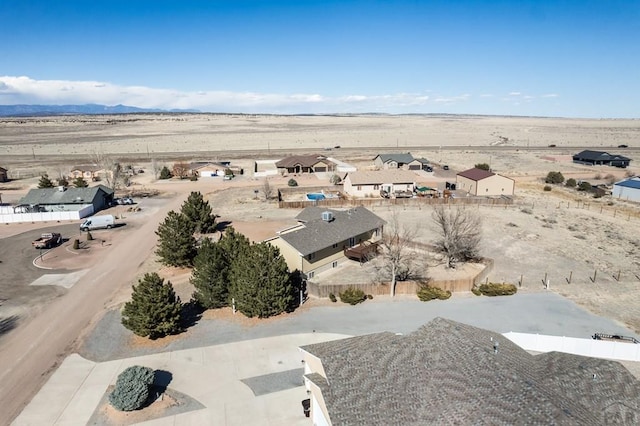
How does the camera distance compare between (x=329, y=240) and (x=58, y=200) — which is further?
(x=58, y=200)

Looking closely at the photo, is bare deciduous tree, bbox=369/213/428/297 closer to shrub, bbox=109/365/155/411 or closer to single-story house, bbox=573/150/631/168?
shrub, bbox=109/365/155/411

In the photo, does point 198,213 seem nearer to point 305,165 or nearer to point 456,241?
point 456,241

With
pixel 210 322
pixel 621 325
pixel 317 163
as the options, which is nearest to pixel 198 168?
pixel 317 163

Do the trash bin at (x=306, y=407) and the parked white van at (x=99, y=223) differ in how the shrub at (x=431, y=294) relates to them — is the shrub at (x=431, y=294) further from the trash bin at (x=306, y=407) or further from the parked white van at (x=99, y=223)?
the parked white van at (x=99, y=223)

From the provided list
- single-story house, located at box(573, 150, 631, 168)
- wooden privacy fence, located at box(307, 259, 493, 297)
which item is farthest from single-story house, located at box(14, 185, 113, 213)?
single-story house, located at box(573, 150, 631, 168)

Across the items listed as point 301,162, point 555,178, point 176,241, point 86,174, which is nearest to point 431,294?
point 176,241

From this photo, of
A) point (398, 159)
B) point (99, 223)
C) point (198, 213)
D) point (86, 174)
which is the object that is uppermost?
point (398, 159)
